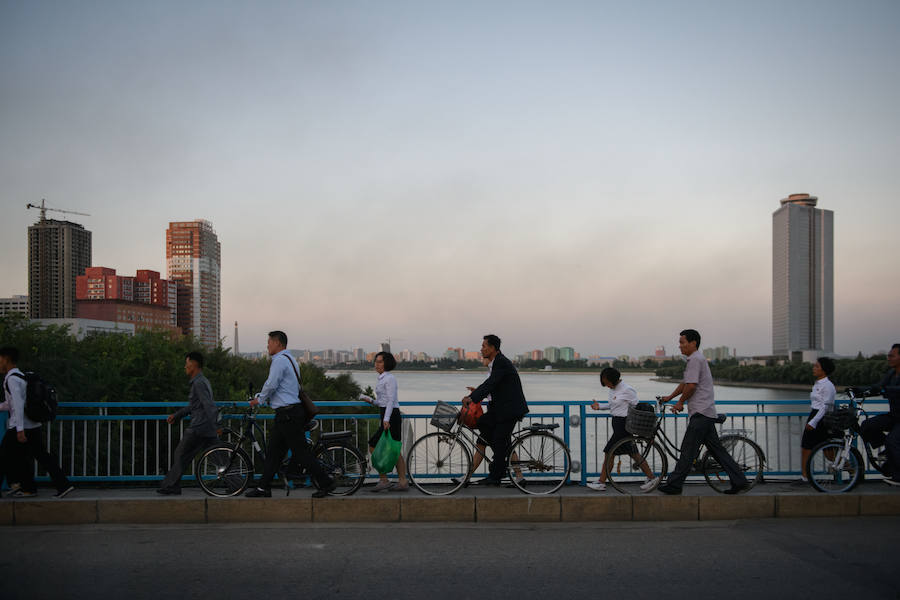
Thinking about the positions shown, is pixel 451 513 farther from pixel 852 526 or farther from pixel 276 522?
pixel 852 526

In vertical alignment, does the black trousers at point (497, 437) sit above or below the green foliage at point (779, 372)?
above

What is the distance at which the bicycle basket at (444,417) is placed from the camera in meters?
7.62

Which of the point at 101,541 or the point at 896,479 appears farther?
the point at 896,479

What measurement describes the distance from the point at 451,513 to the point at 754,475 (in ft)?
12.5

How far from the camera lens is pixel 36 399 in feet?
23.7

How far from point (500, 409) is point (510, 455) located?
550 mm

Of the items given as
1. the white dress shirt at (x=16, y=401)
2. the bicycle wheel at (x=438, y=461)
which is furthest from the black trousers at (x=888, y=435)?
the white dress shirt at (x=16, y=401)

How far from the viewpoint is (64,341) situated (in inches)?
567

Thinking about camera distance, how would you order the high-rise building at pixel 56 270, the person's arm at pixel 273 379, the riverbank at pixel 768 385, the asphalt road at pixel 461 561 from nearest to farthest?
1. the asphalt road at pixel 461 561
2. the person's arm at pixel 273 379
3. the riverbank at pixel 768 385
4. the high-rise building at pixel 56 270

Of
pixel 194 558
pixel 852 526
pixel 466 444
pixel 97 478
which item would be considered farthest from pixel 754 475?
pixel 97 478

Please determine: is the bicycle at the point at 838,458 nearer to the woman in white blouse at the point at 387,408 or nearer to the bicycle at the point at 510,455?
the bicycle at the point at 510,455

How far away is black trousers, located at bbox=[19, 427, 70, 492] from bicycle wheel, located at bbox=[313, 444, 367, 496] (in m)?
2.80

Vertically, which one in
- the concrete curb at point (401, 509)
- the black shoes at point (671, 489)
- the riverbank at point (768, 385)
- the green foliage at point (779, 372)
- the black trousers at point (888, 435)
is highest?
the black trousers at point (888, 435)

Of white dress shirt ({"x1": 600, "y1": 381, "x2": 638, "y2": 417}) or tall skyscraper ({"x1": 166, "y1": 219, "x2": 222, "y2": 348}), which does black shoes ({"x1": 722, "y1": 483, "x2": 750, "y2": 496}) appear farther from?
tall skyscraper ({"x1": 166, "y1": 219, "x2": 222, "y2": 348})
